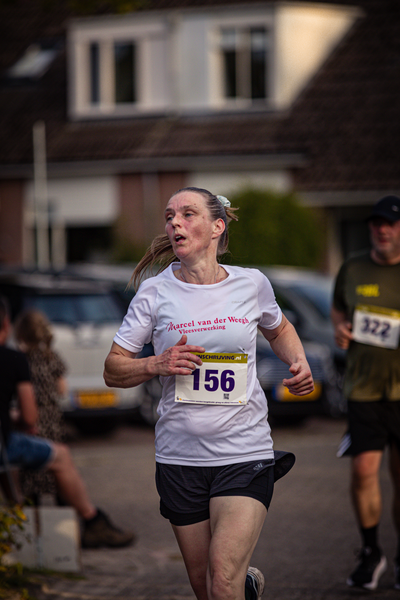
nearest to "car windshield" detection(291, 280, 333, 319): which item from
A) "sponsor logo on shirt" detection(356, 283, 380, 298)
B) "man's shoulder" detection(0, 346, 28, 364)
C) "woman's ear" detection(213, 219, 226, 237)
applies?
"sponsor logo on shirt" detection(356, 283, 380, 298)

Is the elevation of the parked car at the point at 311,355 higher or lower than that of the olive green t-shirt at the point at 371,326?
lower

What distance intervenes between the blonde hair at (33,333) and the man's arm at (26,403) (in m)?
1.07

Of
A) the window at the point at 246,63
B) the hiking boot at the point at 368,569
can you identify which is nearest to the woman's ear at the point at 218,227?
the hiking boot at the point at 368,569

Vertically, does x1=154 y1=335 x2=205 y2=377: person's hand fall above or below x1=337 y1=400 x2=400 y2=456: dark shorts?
above

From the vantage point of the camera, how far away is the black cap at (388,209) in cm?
591

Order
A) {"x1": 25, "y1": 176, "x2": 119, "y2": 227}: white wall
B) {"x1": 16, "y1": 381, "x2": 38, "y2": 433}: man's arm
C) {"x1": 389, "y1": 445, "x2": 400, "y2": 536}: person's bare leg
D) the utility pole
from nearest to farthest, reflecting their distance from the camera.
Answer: {"x1": 389, "y1": 445, "x2": 400, "y2": 536}: person's bare leg < {"x1": 16, "y1": 381, "x2": 38, "y2": 433}: man's arm < the utility pole < {"x1": 25, "y1": 176, "x2": 119, "y2": 227}: white wall

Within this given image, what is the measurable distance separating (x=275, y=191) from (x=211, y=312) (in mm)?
16089

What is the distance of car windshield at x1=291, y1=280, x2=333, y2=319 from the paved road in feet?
9.46

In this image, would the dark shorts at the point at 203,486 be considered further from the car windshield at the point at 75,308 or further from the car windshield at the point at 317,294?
the car windshield at the point at 317,294

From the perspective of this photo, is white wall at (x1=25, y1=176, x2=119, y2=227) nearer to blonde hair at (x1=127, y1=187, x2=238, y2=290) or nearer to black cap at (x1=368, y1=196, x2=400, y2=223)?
black cap at (x1=368, y1=196, x2=400, y2=223)

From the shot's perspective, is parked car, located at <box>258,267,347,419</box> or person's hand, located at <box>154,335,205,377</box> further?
parked car, located at <box>258,267,347,419</box>

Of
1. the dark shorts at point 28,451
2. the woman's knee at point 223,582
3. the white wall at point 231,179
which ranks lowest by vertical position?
the dark shorts at point 28,451

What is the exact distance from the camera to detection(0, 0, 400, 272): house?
74.1 ft

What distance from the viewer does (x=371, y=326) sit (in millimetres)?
5957
